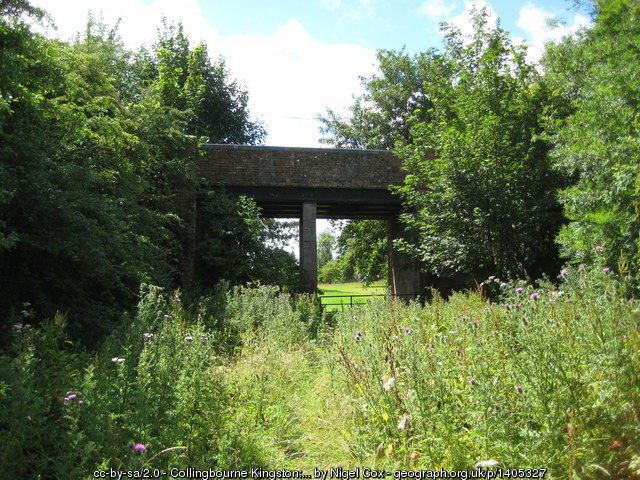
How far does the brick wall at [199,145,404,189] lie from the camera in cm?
1531

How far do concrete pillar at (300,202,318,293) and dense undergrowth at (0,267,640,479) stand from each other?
10.2 metres

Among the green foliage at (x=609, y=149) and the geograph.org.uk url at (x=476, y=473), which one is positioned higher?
the green foliage at (x=609, y=149)

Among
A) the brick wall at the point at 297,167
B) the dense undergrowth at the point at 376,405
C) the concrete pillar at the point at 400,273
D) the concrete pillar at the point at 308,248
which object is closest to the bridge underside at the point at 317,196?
the brick wall at the point at 297,167

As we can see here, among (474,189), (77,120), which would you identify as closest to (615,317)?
(77,120)

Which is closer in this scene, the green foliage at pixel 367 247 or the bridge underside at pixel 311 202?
the bridge underside at pixel 311 202

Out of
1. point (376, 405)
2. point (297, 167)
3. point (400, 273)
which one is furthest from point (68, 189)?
point (400, 273)

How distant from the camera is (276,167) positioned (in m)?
15.5

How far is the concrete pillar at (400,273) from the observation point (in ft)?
56.1

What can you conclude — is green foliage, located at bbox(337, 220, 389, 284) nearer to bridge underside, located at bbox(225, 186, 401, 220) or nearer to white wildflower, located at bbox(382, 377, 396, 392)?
bridge underside, located at bbox(225, 186, 401, 220)

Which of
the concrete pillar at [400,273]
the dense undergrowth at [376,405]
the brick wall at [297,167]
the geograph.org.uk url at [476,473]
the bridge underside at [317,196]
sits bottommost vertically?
the geograph.org.uk url at [476,473]

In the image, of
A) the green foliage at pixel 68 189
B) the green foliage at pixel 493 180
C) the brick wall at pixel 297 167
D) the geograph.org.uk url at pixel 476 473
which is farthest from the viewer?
the brick wall at pixel 297 167

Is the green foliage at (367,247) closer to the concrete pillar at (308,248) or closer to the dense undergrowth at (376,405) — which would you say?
the concrete pillar at (308,248)

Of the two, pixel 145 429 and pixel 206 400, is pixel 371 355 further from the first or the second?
pixel 145 429

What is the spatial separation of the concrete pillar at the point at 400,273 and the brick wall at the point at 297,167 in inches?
92.0
